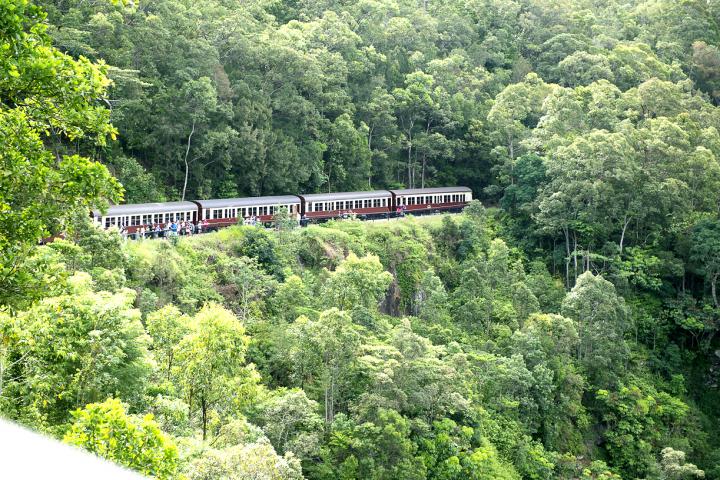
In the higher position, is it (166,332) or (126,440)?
(126,440)

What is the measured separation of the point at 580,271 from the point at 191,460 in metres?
25.0

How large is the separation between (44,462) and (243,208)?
28.8 metres

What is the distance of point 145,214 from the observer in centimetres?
2678

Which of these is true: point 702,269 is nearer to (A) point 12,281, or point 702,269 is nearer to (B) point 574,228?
(B) point 574,228

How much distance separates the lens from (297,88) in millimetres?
36750

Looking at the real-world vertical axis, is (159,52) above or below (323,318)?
above

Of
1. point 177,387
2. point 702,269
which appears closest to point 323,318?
point 177,387

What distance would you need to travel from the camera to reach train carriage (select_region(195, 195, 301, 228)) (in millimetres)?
29188

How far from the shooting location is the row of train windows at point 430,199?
3716 centimetres

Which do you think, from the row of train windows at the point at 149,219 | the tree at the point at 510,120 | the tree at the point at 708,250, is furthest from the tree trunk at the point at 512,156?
the row of train windows at the point at 149,219

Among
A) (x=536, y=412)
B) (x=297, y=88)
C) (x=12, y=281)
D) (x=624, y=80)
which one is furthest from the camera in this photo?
(x=624, y=80)

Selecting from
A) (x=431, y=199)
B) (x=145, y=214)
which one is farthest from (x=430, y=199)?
(x=145, y=214)

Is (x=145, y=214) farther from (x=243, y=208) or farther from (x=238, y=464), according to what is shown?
(x=238, y=464)

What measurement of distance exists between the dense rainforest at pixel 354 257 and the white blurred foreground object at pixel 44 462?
499cm
